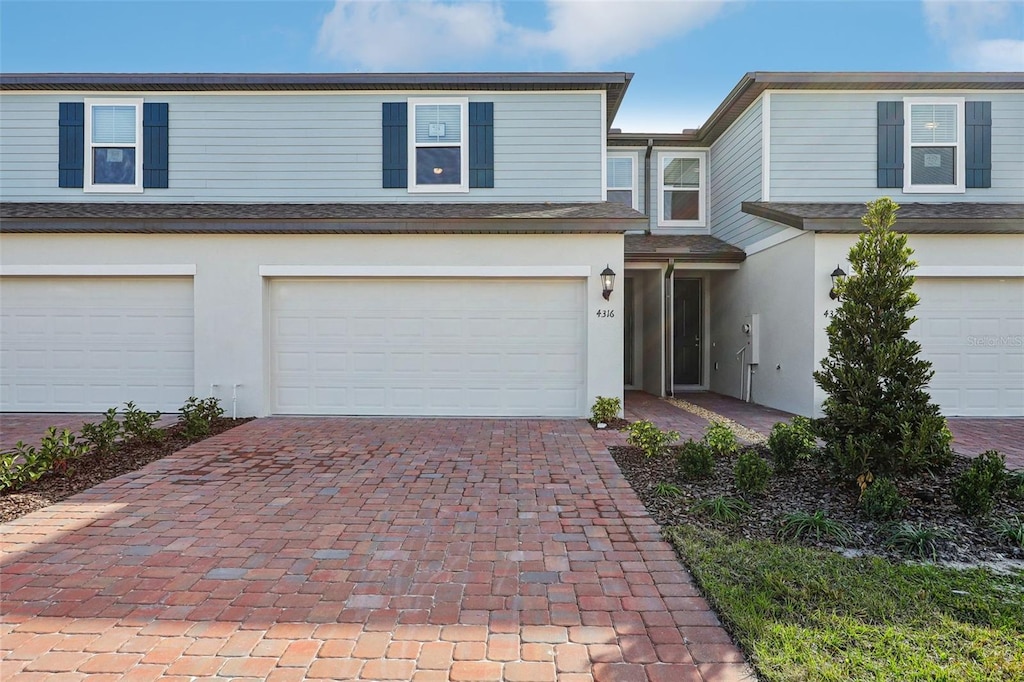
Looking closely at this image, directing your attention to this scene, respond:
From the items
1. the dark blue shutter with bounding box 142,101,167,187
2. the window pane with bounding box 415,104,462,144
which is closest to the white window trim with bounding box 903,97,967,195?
the window pane with bounding box 415,104,462,144

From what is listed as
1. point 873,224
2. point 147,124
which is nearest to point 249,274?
point 147,124

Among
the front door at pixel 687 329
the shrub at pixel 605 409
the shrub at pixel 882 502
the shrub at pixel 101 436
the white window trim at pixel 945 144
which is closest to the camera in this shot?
the shrub at pixel 882 502

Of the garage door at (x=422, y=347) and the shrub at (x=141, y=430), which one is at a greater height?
the garage door at (x=422, y=347)

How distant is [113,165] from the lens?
963 cm

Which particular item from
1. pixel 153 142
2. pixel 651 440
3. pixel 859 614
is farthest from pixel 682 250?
pixel 153 142

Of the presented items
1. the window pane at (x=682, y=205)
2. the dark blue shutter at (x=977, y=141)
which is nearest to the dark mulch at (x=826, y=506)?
the dark blue shutter at (x=977, y=141)

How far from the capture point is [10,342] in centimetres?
904

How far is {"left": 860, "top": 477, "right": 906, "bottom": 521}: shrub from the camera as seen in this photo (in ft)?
13.5

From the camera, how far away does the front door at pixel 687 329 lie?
13367 mm

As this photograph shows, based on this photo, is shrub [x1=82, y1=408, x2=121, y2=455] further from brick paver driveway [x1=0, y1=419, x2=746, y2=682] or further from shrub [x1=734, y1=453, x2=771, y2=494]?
shrub [x1=734, y1=453, x2=771, y2=494]

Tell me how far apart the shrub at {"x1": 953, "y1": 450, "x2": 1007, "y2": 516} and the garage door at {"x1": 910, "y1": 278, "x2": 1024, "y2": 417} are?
210 inches

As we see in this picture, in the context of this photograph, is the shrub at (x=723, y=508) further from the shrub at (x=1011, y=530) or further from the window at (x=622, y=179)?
the window at (x=622, y=179)

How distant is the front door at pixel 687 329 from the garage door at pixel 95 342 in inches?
401

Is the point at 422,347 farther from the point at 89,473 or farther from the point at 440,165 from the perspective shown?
the point at 89,473
